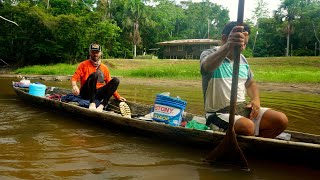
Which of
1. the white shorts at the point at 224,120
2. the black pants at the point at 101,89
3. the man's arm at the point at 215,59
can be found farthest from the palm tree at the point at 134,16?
the man's arm at the point at 215,59

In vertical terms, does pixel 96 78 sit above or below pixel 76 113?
above

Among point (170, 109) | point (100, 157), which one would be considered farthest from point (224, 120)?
point (100, 157)

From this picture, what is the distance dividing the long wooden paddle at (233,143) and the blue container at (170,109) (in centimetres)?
102

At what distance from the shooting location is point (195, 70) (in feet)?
67.9

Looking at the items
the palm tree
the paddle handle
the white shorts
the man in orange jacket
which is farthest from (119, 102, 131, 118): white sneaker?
the palm tree

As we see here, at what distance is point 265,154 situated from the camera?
3307mm

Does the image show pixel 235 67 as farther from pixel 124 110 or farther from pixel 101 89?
pixel 101 89

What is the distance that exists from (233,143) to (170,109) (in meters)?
1.27

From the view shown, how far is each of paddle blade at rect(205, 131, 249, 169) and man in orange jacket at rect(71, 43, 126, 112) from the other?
287cm

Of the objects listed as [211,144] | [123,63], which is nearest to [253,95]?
[211,144]

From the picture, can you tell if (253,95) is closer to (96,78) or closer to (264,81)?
(96,78)

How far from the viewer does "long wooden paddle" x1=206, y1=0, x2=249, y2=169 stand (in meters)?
3.17

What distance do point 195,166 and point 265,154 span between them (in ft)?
2.34

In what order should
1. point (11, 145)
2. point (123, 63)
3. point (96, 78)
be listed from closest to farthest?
1. point (11, 145)
2. point (96, 78)
3. point (123, 63)
